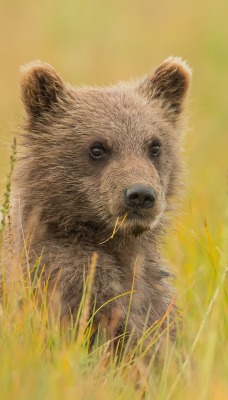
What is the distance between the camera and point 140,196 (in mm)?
6008

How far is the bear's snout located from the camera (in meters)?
5.99

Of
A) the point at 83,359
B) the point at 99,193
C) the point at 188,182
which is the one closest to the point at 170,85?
the point at 188,182

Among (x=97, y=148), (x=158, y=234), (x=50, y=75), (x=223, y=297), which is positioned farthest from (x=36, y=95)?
(x=223, y=297)

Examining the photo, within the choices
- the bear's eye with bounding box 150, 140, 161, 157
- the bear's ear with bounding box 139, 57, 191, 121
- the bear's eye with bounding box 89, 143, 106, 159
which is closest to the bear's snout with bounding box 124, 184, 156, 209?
the bear's eye with bounding box 89, 143, 106, 159

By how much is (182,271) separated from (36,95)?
2047 millimetres

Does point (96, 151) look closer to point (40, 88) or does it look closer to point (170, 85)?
point (40, 88)

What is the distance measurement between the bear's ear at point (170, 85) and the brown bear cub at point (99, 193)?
171mm

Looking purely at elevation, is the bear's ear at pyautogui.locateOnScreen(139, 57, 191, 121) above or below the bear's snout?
above

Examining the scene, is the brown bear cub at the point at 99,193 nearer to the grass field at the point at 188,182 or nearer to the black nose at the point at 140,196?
the black nose at the point at 140,196

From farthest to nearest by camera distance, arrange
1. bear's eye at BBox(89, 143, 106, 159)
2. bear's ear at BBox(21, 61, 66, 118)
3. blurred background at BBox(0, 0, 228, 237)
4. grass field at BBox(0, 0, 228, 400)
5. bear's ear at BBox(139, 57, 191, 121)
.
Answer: blurred background at BBox(0, 0, 228, 237)
bear's ear at BBox(139, 57, 191, 121)
bear's ear at BBox(21, 61, 66, 118)
bear's eye at BBox(89, 143, 106, 159)
grass field at BBox(0, 0, 228, 400)

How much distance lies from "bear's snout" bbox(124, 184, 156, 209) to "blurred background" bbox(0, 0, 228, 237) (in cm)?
588

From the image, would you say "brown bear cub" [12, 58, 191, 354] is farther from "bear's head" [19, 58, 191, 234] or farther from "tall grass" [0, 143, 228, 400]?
"tall grass" [0, 143, 228, 400]

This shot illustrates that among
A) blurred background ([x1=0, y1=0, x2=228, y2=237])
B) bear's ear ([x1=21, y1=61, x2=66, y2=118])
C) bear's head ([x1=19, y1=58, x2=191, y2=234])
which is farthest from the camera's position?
blurred background ([x1=0, y1=0, x2=228, y2=237])

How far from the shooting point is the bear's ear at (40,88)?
6.73 meters
